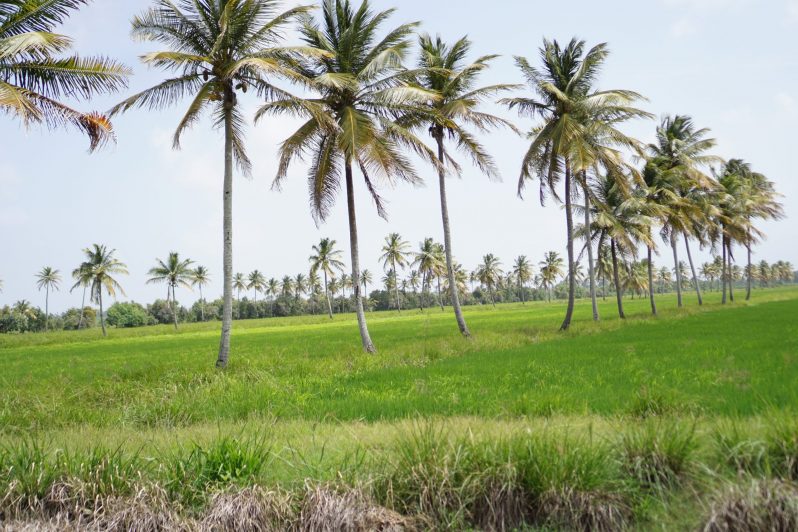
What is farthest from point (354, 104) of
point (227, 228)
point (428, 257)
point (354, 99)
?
point (428, 257)

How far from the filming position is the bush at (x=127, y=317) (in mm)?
81750

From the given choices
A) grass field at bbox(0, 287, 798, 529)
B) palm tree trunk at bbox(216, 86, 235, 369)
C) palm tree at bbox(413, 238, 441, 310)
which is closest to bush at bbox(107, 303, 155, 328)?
palm tree at bbox(413, 238, 441, 310)

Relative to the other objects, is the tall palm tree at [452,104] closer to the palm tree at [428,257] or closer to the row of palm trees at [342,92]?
the row of palm trees at [342,92]

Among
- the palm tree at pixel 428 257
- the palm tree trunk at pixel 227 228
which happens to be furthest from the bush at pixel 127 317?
the palm tree trunk at pixel 227 228

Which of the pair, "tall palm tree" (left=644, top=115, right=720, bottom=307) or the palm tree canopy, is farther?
"tall palm tree" (left=644, top=115, right=720, bottom=307)

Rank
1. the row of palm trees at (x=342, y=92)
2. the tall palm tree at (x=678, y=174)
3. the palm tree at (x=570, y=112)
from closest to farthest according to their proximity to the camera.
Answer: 1. the row of palm trees at (x=342, y=92)
2. the palm tree at (x=570, y=112)
3. the tall palm tree at (x=678, y=174)

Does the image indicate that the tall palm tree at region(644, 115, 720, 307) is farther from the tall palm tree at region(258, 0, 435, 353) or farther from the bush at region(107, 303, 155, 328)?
the bush at region(107, 303, 155, 328)

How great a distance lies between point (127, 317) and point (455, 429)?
91.6 m

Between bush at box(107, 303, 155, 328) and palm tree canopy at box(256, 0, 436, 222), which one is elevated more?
palm tree canopy at box(256, 0, 436, 222)

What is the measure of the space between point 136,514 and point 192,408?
14.7 ft

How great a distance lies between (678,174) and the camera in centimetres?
3319

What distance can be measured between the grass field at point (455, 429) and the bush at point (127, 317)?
7729 centimetres

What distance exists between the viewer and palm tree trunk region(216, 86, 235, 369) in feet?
44.5

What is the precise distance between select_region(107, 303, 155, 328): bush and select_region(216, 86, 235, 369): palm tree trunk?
79183 mm
